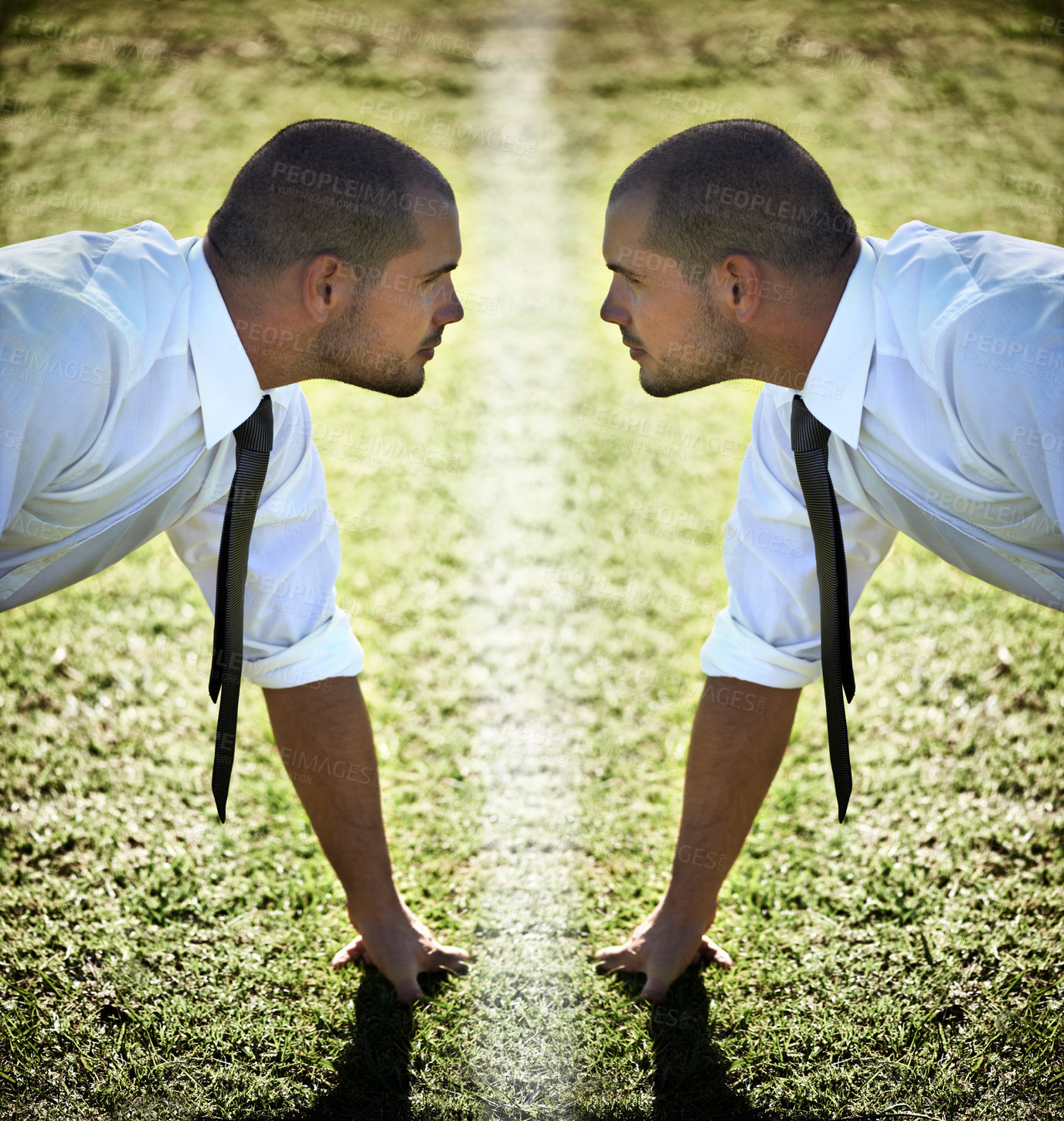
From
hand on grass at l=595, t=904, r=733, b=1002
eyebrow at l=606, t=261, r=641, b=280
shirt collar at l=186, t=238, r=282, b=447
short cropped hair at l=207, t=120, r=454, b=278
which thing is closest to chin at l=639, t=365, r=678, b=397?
eyebrow at l=606, t=261, r=641, b=280

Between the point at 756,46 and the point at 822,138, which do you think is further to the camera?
the point at 756,46

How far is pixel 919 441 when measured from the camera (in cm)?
234

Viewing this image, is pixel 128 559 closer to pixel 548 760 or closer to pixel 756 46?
pixel 548 760

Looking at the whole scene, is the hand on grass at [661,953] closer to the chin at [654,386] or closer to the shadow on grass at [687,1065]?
the shadow on grass at [687,1065]

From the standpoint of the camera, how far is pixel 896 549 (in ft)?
16.1

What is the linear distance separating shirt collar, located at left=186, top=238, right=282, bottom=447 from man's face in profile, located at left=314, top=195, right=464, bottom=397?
0.21 m

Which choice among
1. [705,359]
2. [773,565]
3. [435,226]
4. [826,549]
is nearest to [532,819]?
[773,565]

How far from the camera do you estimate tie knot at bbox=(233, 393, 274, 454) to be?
8.07ft

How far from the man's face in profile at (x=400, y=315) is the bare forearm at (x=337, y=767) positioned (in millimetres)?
752

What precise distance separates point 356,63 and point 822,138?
417 cm

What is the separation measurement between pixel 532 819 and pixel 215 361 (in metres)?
1.89

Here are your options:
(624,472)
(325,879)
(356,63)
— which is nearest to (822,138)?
(356,63)

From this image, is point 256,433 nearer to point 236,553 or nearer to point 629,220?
point 236,553

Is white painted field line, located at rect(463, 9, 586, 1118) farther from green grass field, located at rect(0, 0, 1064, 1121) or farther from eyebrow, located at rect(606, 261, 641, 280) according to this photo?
eyebrow, located at rect(606, 261, 641, 280)
